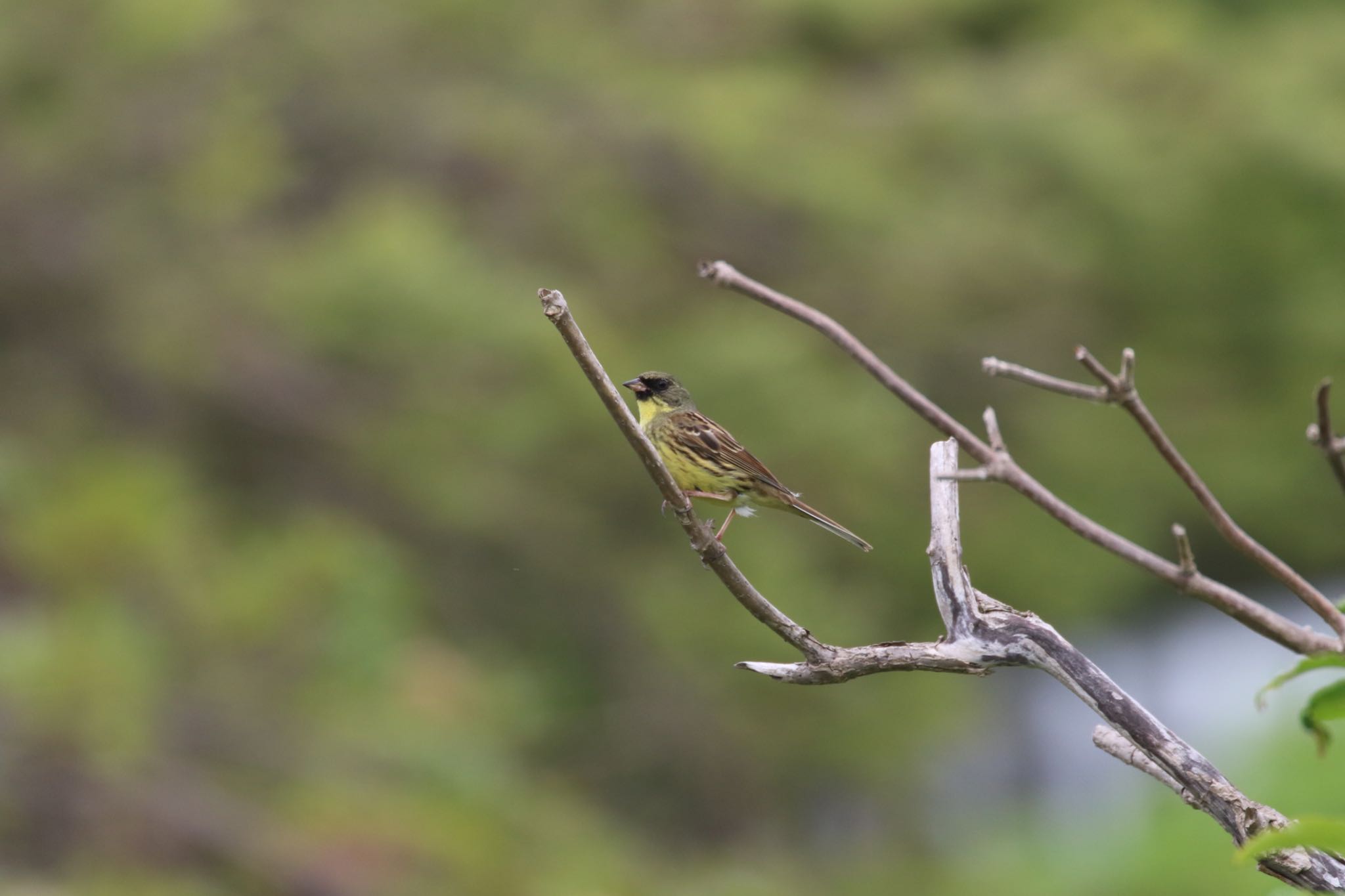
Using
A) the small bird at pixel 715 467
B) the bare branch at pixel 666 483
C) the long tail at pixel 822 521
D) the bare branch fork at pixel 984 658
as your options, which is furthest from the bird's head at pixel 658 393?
the bare branch fork at pixel 984 658

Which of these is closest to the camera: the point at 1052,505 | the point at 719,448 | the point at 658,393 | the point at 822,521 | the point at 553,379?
the point at 1052,505

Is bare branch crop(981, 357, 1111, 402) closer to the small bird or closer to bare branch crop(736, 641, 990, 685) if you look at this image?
bare branch crop(736, 641, 990, 685)

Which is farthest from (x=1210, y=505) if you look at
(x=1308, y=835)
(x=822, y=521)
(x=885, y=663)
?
(x=822, y=521)

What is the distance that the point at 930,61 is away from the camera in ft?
36.4

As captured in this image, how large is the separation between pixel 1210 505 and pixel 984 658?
557 mm

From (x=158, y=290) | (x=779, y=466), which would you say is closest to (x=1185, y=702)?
(x=779, y=466)

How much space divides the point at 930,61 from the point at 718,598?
13.5 ft

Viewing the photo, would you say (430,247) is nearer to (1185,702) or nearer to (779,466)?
(779,466)

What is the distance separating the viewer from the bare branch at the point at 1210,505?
1313mm

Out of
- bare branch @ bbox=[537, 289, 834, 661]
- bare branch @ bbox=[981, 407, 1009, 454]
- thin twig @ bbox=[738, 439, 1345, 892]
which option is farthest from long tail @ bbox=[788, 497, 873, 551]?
bare branch @ bbox=[981, 407, 1009, 454]

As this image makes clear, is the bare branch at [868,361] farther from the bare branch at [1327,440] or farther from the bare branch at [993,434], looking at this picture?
the bare branch at [1327,440]

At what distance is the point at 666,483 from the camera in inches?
79.6

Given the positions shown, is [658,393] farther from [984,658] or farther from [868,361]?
[868,361]

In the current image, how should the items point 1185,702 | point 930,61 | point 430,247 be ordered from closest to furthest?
point 430,247 → point 930,61 → point 1185,702
